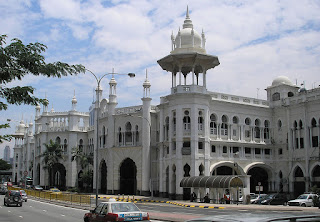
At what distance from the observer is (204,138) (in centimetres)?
4819

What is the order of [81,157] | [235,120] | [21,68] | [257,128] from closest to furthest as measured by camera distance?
[21,68]
[235,120]
[257,128]
[81,157]

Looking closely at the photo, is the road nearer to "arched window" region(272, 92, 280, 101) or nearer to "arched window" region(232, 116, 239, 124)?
"arched window" region(232, 116, 239, 124)

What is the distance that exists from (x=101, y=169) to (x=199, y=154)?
20814 mm

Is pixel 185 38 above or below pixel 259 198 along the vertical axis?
above

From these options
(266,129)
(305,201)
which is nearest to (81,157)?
(266,129)

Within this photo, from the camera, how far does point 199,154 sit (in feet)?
157

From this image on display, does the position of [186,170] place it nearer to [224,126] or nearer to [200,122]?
[200,122]

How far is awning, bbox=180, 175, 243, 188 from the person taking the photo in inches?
1609

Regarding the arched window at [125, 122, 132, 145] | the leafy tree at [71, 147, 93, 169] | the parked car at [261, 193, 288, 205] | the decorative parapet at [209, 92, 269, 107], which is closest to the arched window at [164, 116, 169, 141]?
the decorative parapet at [209, 92, 269, 107]

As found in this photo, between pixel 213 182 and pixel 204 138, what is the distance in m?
7.22

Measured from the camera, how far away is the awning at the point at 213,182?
40875mm

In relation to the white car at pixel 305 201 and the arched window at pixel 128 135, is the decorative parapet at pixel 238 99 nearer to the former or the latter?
the arched window at pixel 128 135

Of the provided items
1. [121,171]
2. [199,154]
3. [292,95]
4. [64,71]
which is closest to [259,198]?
[199,154]

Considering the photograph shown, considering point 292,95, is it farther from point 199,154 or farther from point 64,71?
point 64,71
